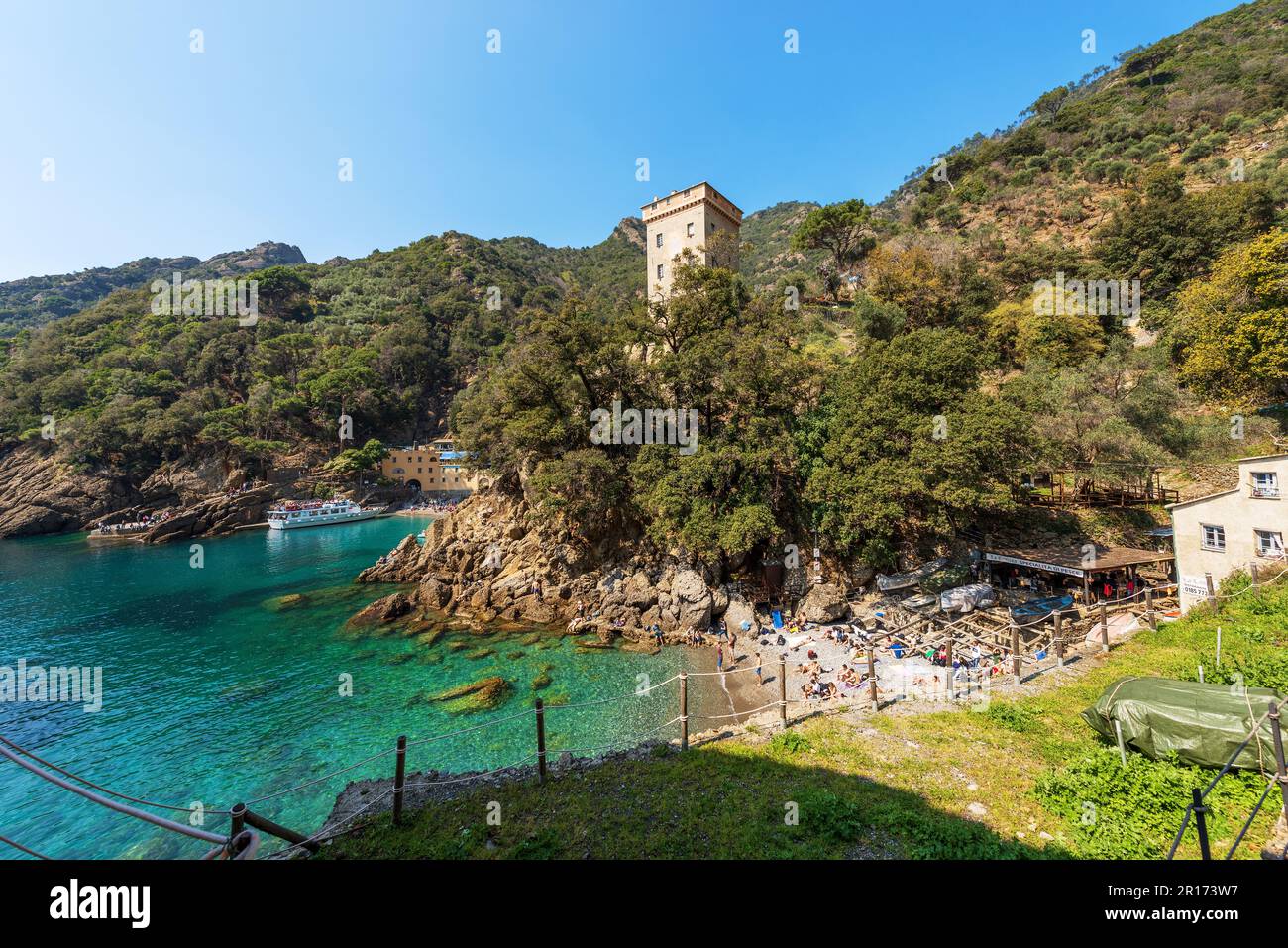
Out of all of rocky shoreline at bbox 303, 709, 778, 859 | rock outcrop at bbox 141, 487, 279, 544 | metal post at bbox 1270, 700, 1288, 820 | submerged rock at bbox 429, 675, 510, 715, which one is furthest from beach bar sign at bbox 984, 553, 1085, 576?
rock outcrop at bbox 141, 487, 279, 544

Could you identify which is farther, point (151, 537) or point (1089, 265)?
point (151, 537)

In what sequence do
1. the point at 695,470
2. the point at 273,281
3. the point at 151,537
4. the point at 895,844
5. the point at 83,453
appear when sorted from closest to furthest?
the point at 895,844 < the point at 695,470 < the point at 151,537 < the point at 83,453 < the point at 273,281

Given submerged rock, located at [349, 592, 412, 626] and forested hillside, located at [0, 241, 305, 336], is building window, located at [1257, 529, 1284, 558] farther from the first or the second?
forested hillside, located at [0, 241, 305, 336]

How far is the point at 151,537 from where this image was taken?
171ft

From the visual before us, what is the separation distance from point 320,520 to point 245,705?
49270 millimetres

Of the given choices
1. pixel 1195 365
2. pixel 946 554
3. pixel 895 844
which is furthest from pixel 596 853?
pixel 1195 365

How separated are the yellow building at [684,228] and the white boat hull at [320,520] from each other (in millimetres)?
50491

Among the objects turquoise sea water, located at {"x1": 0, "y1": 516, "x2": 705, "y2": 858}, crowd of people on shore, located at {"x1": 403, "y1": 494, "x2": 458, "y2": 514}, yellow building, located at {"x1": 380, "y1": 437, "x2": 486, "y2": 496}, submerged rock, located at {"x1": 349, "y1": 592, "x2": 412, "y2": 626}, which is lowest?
turquoise sea water, located at {"x1": 0, "y1": 516, "x2": 705, "y2": 858}

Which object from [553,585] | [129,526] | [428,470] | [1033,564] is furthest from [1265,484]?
[129,526]

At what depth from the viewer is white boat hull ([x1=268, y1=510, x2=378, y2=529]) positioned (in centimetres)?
5709

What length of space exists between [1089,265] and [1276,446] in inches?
965

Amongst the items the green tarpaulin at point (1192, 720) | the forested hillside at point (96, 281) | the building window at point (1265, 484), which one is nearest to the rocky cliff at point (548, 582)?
the green tarpaulin at point (1192, 720)

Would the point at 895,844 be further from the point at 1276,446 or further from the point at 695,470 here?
the point at 1276,446

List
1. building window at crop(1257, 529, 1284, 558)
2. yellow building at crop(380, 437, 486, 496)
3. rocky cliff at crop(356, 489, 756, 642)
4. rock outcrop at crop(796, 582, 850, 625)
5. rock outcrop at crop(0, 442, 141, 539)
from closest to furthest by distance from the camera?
building window at crop(1257, 529, 1284, 558) < rock outcrop at crop(796, 582, 850, 625) < rocky cliff at crop(356, 489, 756, 642) < rock outcrop at crop(0, 442, 141, 539) < yellow building at crop(380, 437, 486, 496)
